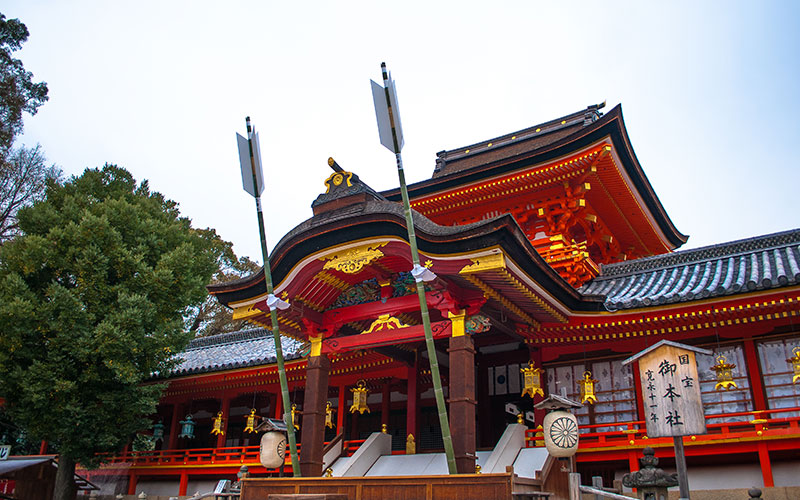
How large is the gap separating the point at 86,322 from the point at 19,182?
14.5 meters

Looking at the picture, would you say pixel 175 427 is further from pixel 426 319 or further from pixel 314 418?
pixel 426 319

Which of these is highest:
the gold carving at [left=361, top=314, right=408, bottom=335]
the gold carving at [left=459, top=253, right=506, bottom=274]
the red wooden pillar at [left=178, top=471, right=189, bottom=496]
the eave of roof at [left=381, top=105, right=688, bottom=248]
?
the eave of roof at [left=381, top=105, right=688, bottom=248]

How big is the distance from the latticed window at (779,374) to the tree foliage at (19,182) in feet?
84.1

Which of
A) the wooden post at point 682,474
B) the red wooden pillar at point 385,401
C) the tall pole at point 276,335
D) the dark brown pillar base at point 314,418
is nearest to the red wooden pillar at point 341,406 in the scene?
the red wooden pillar at point 385,401

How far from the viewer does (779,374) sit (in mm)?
10484

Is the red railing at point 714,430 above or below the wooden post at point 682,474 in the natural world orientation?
above

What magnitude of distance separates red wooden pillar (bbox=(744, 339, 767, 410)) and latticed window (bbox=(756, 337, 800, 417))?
89 mm

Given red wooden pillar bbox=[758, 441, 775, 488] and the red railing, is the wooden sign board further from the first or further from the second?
red wooden pillar bbox=[758, 441, 775, 488]

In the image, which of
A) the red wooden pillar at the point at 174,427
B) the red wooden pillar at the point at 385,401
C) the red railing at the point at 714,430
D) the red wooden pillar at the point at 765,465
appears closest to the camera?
the red wooden pillar at the point at 765,465

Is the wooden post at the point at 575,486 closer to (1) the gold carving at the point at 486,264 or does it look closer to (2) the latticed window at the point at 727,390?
(1) the gold carving at the point at 486,264

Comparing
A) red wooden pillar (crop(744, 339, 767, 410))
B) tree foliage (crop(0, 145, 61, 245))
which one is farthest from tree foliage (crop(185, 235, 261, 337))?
red wooden pillar (crop(744, 339, 767, 410))

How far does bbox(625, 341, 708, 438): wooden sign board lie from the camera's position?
20.8ft

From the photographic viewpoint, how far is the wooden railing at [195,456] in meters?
16.0

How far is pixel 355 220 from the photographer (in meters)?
10.2
